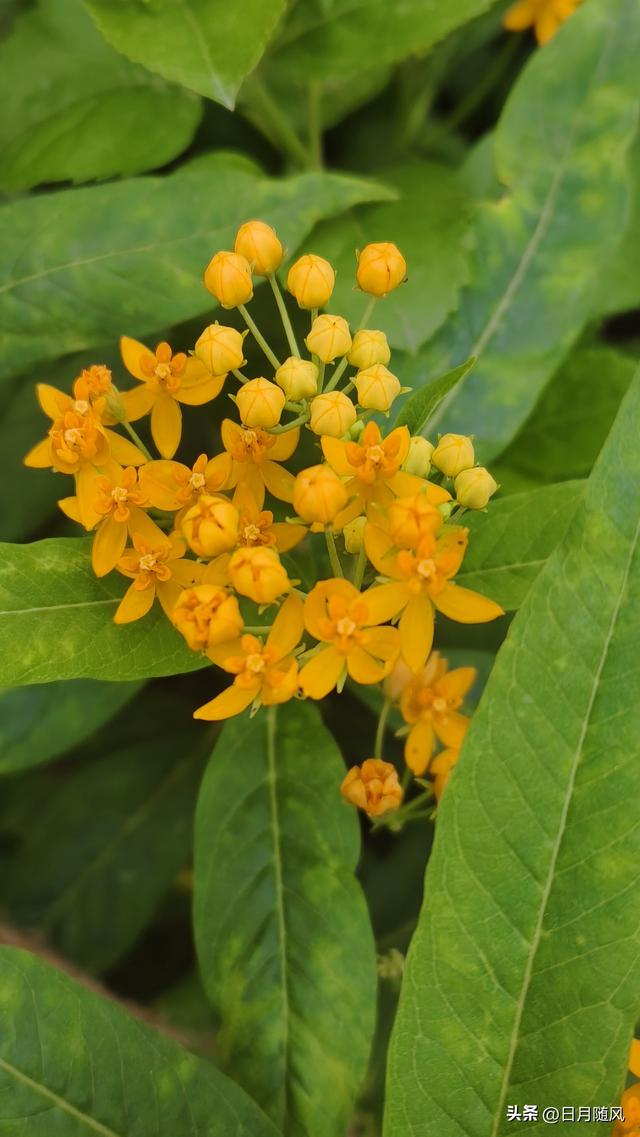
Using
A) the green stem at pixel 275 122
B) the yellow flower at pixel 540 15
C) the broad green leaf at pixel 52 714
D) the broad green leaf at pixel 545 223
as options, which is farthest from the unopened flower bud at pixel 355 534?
the yellow flower at pixel 540 15

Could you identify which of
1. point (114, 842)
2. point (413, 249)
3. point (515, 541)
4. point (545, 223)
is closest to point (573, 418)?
point (545, 223)

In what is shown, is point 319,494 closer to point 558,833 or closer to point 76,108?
point 558,833

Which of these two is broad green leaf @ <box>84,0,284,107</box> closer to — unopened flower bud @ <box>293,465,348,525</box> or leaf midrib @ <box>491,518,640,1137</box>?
unopened flower bud @ <box>293,465,348,525</box>

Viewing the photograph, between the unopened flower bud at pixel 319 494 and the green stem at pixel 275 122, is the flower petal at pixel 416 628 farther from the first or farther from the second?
the green stem at pixel 275 122

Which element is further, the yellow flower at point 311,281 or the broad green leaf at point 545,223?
the broad green leaf at point 545,223

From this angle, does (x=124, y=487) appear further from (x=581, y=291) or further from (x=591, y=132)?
(x=591, y=132)

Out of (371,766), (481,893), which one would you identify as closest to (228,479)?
(371,766)
